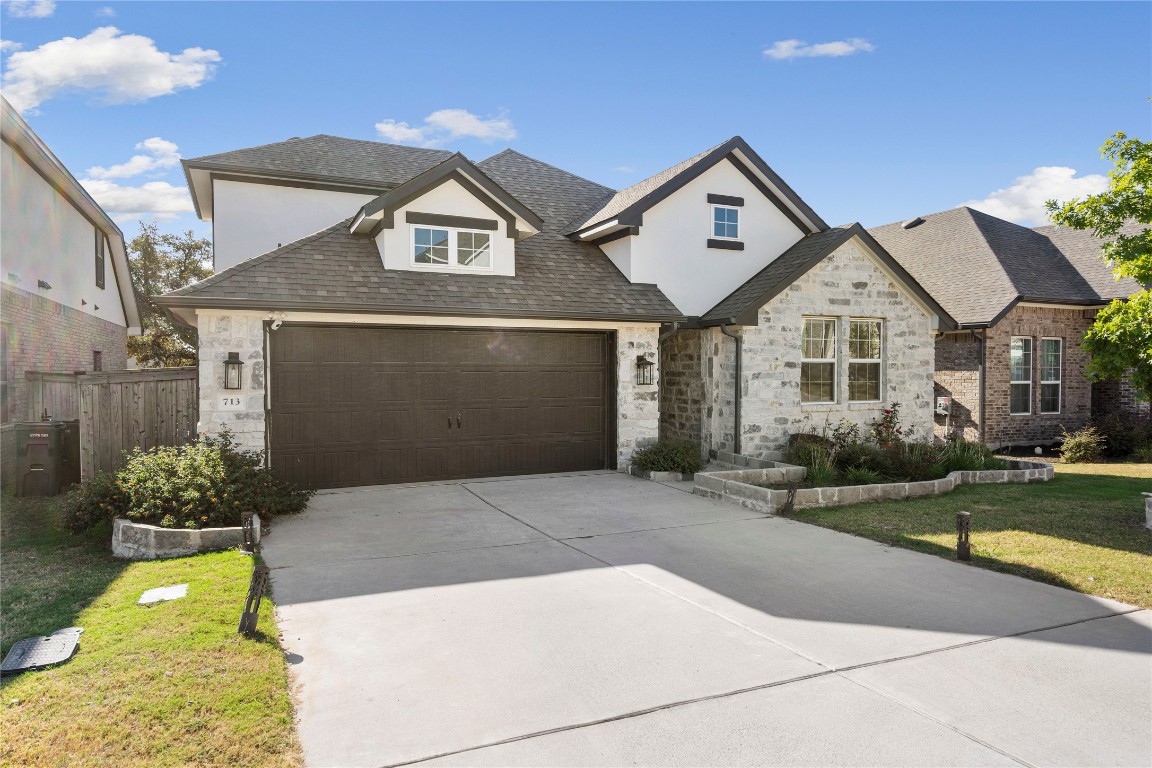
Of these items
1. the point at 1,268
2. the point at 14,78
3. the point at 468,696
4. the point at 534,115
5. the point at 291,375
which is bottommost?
the point at 468,696

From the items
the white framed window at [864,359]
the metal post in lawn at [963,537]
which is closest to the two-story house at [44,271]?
the metal post in lawn at [963,537]

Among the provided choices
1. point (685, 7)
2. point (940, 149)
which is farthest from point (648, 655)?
point (940, 149)

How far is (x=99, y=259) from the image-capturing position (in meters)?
18.0

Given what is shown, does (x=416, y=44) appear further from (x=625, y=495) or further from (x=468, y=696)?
(x=468, y=696)

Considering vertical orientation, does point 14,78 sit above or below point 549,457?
above

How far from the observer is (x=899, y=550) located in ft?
25.9

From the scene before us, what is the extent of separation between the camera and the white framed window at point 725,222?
47.9 feet

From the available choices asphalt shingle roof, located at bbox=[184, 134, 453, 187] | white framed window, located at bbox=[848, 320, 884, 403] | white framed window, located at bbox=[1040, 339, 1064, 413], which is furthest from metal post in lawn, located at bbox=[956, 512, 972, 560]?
asphalt shingle roof, located at bbox=[184, 134, 453, 187]

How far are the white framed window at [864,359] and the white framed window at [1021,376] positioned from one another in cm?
539

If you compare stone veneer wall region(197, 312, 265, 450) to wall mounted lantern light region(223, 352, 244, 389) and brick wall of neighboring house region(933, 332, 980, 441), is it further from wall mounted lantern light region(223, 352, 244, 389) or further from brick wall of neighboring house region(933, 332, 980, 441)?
brick wall of neighboring house region(933, 332, 980, 441)

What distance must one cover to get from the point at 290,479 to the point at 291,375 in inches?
64.3

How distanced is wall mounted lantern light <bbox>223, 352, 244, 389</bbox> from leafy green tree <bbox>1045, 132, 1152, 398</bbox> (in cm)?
1192

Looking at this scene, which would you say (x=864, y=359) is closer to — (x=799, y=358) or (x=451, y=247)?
(x=799, y=358)

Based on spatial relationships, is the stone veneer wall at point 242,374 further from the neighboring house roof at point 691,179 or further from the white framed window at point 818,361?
the white framed window at point 818,361
